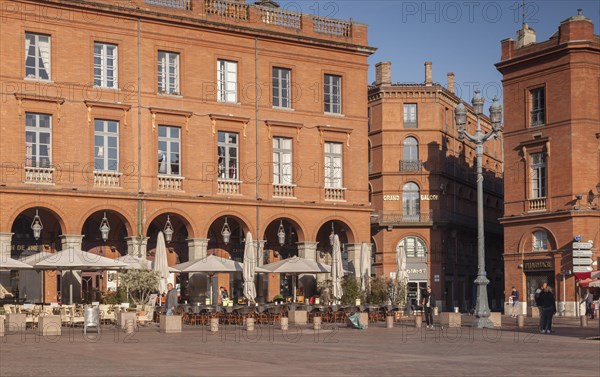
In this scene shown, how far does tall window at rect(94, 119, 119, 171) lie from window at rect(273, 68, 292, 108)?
316 inches

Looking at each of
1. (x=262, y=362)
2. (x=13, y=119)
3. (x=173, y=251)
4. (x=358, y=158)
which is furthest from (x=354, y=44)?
(x=262, y=362)

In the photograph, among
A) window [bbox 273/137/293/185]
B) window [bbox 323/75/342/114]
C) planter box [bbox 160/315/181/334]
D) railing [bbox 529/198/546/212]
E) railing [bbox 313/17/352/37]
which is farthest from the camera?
railing [bbox 529/198/546/212]

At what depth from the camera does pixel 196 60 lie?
46.9 metres

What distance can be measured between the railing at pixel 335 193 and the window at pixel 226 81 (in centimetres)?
627

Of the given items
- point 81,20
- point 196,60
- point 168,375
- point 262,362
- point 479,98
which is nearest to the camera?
point 168,375

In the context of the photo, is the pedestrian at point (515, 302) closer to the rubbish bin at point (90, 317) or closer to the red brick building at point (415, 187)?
the red brick building at point (415, 187)

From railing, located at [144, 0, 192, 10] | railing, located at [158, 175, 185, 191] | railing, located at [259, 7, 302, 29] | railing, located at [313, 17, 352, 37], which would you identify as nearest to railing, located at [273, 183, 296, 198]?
railing, located at [158, 175, 185, 191]

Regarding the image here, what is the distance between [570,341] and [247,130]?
838 inches

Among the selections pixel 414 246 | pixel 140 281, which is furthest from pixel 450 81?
pixel 140 281

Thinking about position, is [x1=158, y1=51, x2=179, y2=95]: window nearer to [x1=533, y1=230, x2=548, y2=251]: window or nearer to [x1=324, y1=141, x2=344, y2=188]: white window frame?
[x1=324, y1=141, x2=344, y2=188]: white window frame

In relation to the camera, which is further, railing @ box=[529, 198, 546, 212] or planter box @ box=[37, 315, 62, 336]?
railing @ box=[529, 198, 546, 212]

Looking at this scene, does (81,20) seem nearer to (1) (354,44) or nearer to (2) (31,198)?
(2) (31,198)

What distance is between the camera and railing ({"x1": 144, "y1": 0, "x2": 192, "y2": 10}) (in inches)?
1817

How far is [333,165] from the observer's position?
50.4 m
